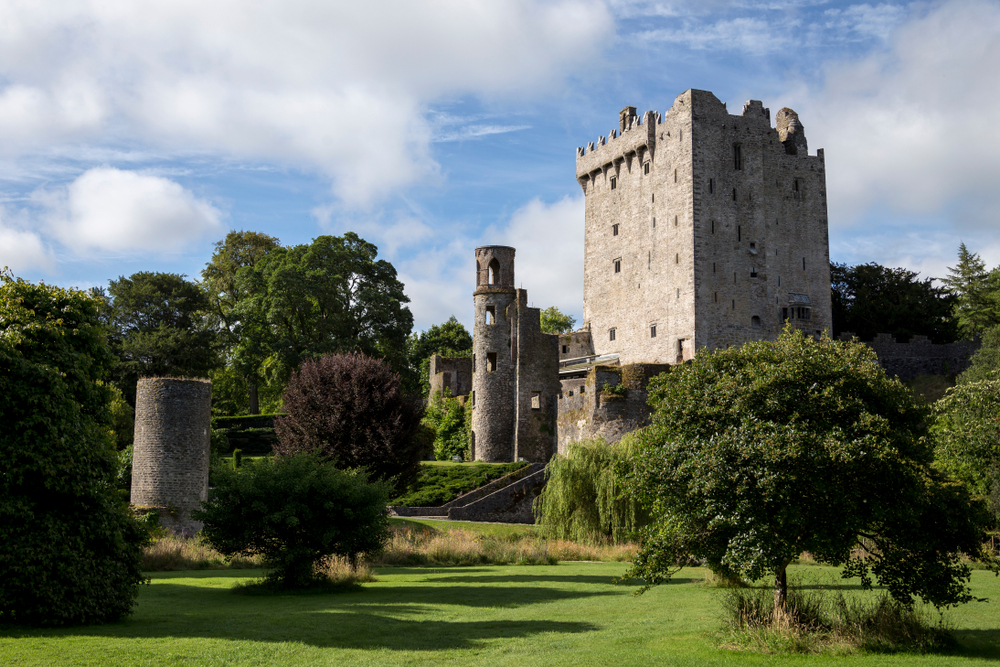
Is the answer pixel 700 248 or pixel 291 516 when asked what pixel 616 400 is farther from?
pixel 291 516

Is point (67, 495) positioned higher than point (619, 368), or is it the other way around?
point (619, 368)

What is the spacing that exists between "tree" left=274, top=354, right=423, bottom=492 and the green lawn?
30.9ft

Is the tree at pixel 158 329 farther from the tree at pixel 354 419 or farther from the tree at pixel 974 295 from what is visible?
the tree at pixel 974 295

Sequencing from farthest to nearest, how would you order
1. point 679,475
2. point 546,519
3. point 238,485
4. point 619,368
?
1. point 619,368
2. point 546,519
3. point 238,485
4. point 679,475

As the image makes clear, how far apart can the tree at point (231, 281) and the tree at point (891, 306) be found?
37.5 metres

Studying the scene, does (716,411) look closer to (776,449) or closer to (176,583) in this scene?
(776,449)

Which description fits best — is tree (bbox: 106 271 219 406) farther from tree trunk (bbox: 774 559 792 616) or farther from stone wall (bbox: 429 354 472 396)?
tree trunk (bbox: 774 559 792 616)

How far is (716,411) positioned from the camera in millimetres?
13375

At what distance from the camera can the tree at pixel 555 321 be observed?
79938 mm

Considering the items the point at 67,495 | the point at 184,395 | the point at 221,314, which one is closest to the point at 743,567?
the point at 67,495

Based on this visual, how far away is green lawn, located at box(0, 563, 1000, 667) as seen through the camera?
11281 millimetres

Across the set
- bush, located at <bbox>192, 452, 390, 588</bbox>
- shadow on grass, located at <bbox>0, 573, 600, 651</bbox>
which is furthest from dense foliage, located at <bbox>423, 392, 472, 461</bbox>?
shadow on grass, located at <bbox>0, 573, 600, 651</bbox>

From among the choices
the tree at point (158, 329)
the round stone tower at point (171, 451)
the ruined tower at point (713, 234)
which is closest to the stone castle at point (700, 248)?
the ruined tower at point (713, 234)

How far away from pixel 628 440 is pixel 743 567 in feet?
60.1
